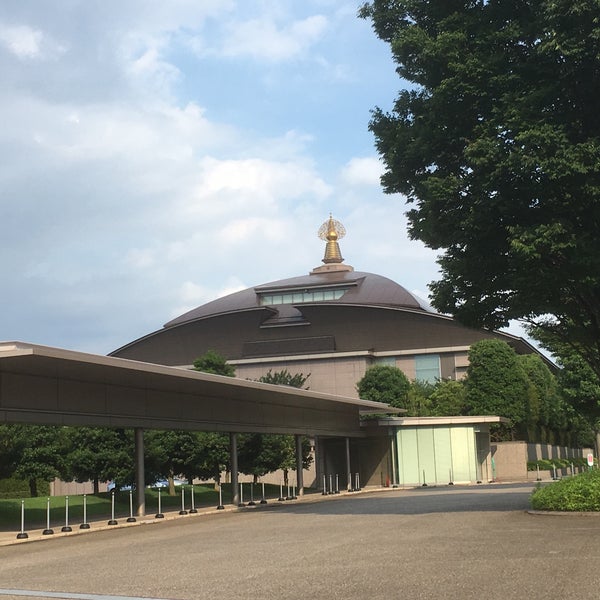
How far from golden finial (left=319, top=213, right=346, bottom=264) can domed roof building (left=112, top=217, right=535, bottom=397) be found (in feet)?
40.1

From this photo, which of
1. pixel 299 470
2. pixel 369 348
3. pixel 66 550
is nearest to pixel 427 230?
pixel 66 550

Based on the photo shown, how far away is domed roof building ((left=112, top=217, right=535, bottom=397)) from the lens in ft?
273

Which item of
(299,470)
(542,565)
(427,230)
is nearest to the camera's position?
(542,565)

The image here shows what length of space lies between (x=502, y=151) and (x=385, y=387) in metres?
49.1

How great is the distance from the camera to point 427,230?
2191 centimetres

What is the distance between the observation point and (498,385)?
64.3 metres

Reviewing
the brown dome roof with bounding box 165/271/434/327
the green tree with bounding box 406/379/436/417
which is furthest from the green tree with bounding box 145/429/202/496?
the brown dome roof with bounding box 165/271/434/327

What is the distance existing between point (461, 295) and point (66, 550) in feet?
38.0

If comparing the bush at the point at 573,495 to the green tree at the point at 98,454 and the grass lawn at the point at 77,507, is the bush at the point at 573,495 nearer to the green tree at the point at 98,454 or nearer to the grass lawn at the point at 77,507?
the grass lawn at the point at 77,507

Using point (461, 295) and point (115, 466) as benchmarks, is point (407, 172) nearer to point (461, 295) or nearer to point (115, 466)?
point (461, 295)

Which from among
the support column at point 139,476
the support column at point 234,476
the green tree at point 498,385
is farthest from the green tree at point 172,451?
the green tree at point 498,385

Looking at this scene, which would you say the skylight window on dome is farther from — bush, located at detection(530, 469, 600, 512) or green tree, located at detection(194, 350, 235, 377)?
bush, located at detection(530, 469, 600, 512)

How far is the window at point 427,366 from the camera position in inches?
3278

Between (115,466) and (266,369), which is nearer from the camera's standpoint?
(115,466)
